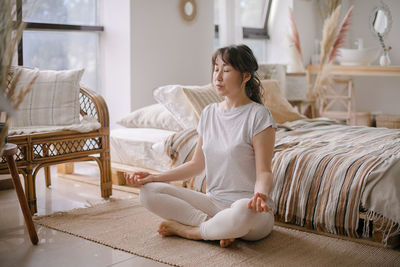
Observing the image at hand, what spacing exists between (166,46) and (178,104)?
4.36 feet

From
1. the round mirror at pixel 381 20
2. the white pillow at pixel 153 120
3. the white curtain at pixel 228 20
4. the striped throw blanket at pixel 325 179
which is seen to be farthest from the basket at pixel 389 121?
the white pillow at pixel 153 120

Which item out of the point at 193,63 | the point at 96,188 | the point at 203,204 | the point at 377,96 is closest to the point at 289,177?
the point at 203,204

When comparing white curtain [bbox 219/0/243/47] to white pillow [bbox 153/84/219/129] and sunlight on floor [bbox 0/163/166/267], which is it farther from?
sunlight on floor [bbox 0/163/166/267]

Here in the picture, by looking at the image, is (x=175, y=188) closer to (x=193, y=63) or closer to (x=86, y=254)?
(x=86, y=254)

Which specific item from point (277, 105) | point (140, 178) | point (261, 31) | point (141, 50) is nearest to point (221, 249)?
point (140, 178)

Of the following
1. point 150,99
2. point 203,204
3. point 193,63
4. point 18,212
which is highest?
point 193,63

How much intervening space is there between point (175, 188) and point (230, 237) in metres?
0.38

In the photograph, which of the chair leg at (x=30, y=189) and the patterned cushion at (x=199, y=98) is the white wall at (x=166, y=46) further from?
the chair leg at (x=30, y=189)

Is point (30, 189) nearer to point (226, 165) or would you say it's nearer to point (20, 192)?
point (20, 192)

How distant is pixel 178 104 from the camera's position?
3.56 metres

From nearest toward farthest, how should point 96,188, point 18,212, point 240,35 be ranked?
1. point 18,212
2. point 96,188
3. point 240,35

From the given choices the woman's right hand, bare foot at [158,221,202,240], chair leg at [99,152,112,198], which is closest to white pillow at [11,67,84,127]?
chair leg at [99,152,112,198]

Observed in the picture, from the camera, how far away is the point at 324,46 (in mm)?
5555

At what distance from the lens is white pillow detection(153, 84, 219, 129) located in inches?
137
